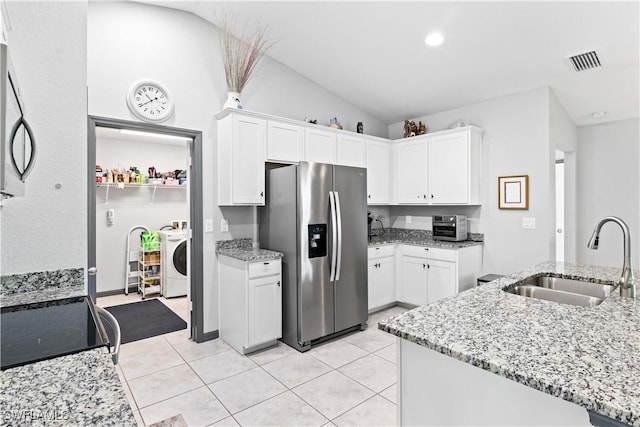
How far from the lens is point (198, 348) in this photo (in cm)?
320

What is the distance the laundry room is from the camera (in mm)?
5062

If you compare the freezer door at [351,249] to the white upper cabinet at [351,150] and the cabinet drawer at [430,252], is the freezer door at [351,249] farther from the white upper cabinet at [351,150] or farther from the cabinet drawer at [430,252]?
the cabinet drawer at [430,252]

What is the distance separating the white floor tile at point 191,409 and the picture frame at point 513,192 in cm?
357

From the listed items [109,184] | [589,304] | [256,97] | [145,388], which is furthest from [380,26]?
[109,184]

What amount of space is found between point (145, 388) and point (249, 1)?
130 inches

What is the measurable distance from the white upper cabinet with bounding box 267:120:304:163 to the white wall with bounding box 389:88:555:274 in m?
2.17

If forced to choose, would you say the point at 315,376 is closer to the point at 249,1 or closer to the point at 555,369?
the point at 555,369

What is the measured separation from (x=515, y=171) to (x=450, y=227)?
37.7 inches

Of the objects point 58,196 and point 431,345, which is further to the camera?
point 58,196

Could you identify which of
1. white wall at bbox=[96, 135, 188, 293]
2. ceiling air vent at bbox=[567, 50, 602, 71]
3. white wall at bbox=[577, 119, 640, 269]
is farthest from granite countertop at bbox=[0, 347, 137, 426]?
white wall at bbox=[577, 119, 640, 269]

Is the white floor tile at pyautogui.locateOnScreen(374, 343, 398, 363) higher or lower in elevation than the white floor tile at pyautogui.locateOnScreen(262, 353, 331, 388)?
higher

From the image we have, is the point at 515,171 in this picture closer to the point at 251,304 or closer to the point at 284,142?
the point at 284,142

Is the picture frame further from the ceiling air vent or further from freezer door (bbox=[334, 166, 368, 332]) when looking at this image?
freezer door (bbox=[334, 166, 368, 332])

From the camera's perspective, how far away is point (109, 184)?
4.95 metres
